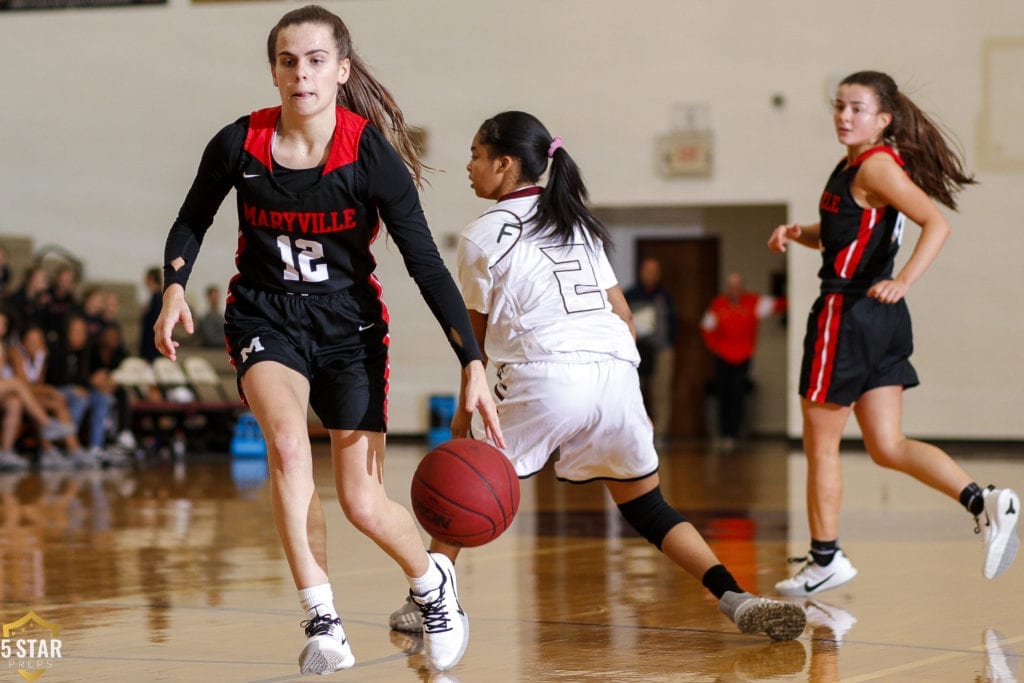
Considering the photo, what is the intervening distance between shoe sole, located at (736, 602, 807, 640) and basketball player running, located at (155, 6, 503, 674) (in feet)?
2.48

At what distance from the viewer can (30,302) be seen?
11.8 metres

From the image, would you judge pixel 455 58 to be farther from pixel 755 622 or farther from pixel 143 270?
pixel 755 622

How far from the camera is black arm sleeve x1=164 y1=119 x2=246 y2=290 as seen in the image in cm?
327

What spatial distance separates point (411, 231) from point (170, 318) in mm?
586

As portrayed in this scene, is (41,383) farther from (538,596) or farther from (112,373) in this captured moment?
(538,596)

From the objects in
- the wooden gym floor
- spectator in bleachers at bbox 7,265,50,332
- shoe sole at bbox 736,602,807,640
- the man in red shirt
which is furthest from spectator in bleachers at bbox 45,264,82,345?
shoe sole at bbox 736,602,807,640

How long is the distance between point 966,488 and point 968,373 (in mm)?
9159

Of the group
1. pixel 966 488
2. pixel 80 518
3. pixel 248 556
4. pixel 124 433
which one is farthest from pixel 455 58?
pixel 966 488

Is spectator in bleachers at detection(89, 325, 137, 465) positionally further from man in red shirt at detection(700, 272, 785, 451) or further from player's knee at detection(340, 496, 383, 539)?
player's knee at detection(340, 496, 383, 539)

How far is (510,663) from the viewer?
347 centimetres

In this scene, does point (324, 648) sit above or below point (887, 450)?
below

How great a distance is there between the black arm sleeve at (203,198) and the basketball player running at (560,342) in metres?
0.75

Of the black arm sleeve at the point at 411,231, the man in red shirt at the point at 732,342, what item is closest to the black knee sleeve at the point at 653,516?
the black arm sleeve at the point at 411,231

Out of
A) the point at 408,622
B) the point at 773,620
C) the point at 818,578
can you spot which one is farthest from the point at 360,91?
the point at 818,578
